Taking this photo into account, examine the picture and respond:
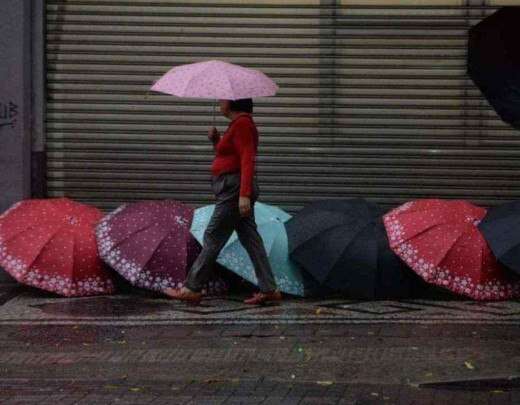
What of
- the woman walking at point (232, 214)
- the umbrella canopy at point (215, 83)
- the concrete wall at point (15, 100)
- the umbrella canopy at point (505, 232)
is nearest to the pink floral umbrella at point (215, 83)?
the umbrella canopy at point (215, 83)

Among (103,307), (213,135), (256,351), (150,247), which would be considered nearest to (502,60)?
(256,351)

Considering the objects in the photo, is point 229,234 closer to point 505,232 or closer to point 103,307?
point 103,307

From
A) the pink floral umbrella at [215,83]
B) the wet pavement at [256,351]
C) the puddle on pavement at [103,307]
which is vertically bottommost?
the puddle on pavement at [103,307]

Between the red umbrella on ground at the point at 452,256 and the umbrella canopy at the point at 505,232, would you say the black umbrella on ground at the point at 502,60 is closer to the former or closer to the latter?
the umbrella canopy at the point at 505,232

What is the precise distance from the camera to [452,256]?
10.5 m

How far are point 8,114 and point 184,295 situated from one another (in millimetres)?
2855

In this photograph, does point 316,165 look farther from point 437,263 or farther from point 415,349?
point 415,349

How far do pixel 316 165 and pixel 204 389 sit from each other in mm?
5369

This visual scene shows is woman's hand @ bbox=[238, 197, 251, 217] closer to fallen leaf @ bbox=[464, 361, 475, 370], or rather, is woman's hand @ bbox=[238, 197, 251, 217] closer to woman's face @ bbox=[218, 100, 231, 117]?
woman's face @ bbox=[218, 100, 231, 117]

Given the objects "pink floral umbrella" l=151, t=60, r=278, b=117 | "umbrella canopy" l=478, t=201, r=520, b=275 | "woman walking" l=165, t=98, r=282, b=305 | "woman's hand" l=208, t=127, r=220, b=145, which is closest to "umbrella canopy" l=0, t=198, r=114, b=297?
"woman walking" l=165, t=98, r=282, b=305

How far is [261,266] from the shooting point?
10336 millimetres

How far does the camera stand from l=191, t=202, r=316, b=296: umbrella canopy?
10.7 m

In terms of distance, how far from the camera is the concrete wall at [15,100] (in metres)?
12.1

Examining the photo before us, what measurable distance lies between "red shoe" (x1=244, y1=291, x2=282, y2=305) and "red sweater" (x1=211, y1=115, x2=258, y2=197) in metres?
0.82
